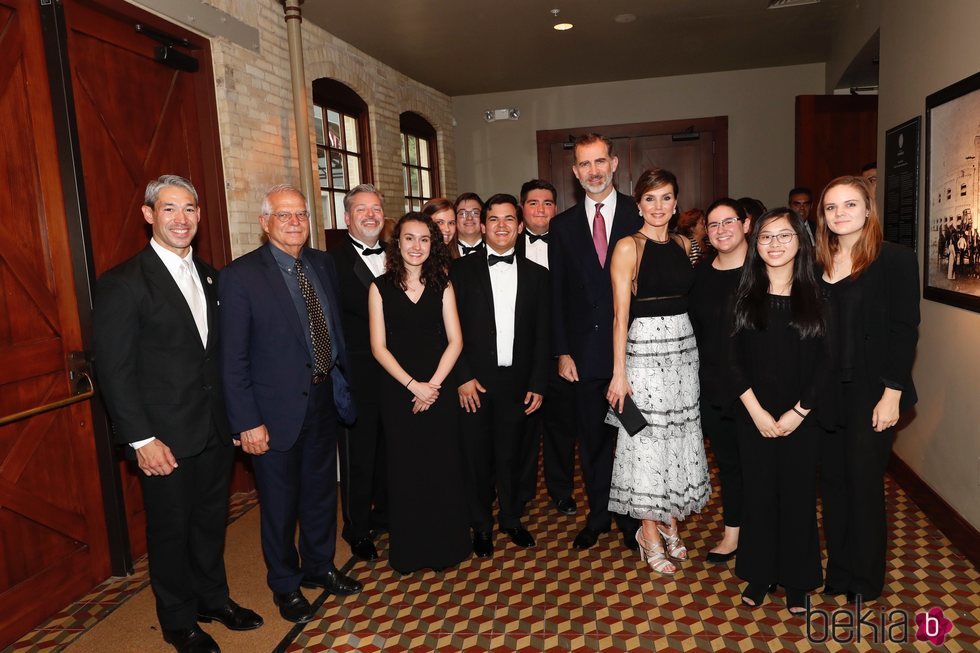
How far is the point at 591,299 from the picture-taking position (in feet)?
11.3

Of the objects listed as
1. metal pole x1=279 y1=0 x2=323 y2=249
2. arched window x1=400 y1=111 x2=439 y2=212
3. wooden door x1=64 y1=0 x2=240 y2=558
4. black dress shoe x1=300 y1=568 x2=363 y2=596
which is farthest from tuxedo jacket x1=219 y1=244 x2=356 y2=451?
arched window x1=400 y1=111 x2=439 y2=212

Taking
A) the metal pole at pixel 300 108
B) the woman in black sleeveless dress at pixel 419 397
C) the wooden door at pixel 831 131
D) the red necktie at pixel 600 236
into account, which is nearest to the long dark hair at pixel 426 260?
the woman in black sleeveless dress at pixel 419 397

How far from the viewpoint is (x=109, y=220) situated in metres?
3.72

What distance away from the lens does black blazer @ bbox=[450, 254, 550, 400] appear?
346 cm

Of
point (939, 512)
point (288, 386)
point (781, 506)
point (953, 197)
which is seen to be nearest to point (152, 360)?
point (288, 386)

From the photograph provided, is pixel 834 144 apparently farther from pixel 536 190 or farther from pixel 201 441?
pixel 201 441

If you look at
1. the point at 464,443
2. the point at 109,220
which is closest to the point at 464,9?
the point at 109,220

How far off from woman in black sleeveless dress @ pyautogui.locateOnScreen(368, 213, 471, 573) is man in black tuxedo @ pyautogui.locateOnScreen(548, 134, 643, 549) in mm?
610

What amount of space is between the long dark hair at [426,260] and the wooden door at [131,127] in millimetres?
1577

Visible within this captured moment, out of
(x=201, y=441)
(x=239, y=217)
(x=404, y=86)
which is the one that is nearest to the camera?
(x=201, y=441)

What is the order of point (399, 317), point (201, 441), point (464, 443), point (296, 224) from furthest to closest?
point (464, 443)
point (399, 317)
point (296, 224)
point (201, 441)

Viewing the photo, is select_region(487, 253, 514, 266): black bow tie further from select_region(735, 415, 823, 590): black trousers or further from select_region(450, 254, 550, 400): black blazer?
select_region(735, 415, 823, 590): black trousers

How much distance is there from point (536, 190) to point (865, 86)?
530 centimetres

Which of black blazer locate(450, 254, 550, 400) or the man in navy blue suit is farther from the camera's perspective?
black blazer locate(450, 254, 550, 400)
